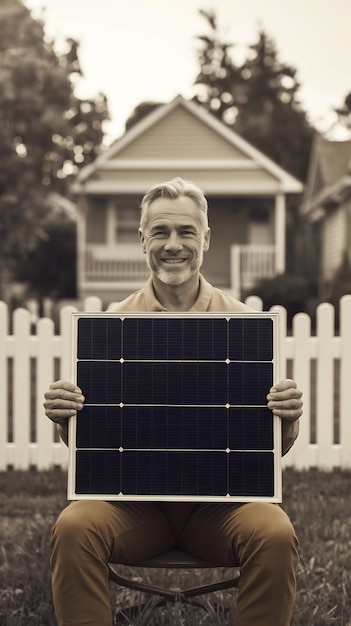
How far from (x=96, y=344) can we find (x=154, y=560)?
2.61ft

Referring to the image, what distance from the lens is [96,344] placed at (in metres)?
3.00

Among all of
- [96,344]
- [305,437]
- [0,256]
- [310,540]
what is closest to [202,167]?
[0,256]

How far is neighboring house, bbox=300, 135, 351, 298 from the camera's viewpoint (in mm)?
23766

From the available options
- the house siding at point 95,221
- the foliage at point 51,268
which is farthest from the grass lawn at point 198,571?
the foliage at point 51,268

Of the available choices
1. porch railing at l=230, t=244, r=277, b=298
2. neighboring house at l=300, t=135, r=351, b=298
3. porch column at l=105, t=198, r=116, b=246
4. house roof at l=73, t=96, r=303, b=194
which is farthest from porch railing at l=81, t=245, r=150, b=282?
neighboring house at l=300, t=135, r=351, b=298

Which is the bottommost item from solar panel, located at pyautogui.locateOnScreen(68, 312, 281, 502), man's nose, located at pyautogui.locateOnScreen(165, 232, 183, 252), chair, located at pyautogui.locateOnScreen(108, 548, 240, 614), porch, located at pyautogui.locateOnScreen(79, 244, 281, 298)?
chair, located at pyautogui.locateOnScreen(108, 548, 240, 614)

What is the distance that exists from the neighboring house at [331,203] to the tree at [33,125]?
7.24 m

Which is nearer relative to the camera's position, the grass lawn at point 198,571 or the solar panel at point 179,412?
the solar panel at point 179,412

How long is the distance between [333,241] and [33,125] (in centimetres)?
1144

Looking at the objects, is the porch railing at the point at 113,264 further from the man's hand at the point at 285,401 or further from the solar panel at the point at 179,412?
the man's hand at the point at 285,401

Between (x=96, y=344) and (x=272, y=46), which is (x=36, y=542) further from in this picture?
(x=272, y=46)

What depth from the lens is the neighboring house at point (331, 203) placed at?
2377 cm

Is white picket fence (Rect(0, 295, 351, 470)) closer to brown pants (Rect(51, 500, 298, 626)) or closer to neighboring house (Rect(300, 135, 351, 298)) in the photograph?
brown pants (Rect(51, 500, 298, 626))

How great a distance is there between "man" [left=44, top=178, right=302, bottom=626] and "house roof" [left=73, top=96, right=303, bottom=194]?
20.0 metres
